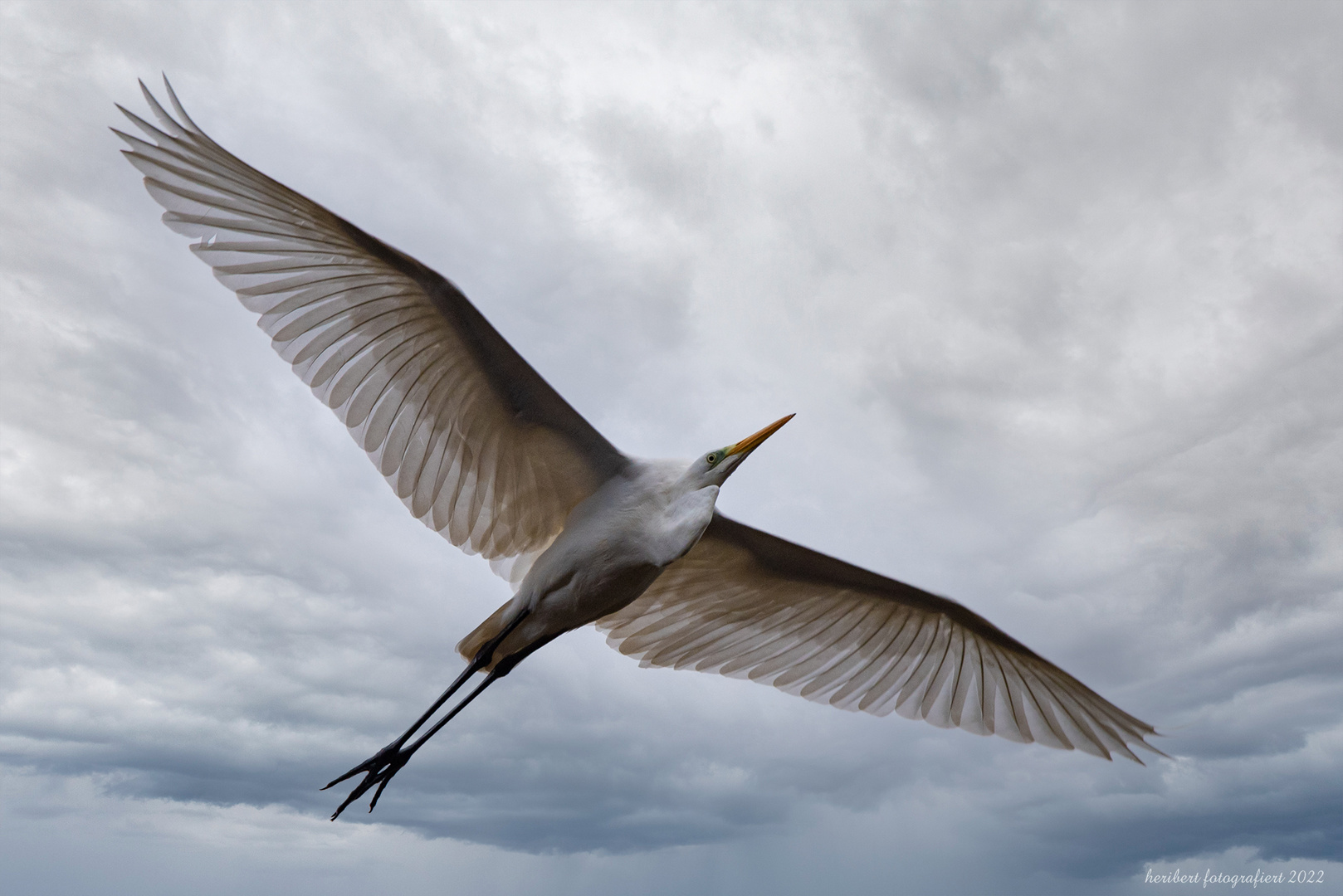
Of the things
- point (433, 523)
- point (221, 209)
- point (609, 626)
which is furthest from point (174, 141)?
point (609, 626)

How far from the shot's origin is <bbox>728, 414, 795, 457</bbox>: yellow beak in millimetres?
7469

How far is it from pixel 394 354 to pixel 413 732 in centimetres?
307

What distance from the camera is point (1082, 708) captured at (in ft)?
31.4

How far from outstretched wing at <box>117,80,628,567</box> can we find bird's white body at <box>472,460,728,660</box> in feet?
1.46

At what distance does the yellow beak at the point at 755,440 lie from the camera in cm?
747

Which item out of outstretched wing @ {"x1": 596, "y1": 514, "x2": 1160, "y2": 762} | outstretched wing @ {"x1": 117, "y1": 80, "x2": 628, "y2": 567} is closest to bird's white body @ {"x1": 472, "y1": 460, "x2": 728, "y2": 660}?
outstretched wing @ {"x1": 117, "y1": 80, "x2": 628, "y2": 567}

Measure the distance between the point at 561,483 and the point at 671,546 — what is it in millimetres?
1546

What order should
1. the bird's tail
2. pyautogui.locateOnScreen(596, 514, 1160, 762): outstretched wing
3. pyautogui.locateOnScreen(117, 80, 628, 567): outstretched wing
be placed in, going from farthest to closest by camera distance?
pyautogui.locateOnScreen(596, 514, 1160, 762): outstretched wing < the bird's tail < pyautogui.locateOnScreen(117, 80, 628, 567): outstretched wing

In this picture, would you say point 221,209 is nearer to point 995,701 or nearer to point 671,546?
point 671,546

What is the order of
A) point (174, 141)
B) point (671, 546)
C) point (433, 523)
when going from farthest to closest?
1. point (433, 523)
2. point (671, 546)
3. point (174, 141)

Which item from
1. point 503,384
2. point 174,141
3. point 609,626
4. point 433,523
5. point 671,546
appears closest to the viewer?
point 174,141

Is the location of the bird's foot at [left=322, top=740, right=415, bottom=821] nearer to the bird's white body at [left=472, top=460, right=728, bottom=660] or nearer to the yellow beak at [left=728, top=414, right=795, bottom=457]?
the bird's white body at [left=472, top=460, right=728, bottom=660]

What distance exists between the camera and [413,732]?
25.8 feet

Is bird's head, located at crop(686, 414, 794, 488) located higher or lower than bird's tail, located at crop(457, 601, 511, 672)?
higher
